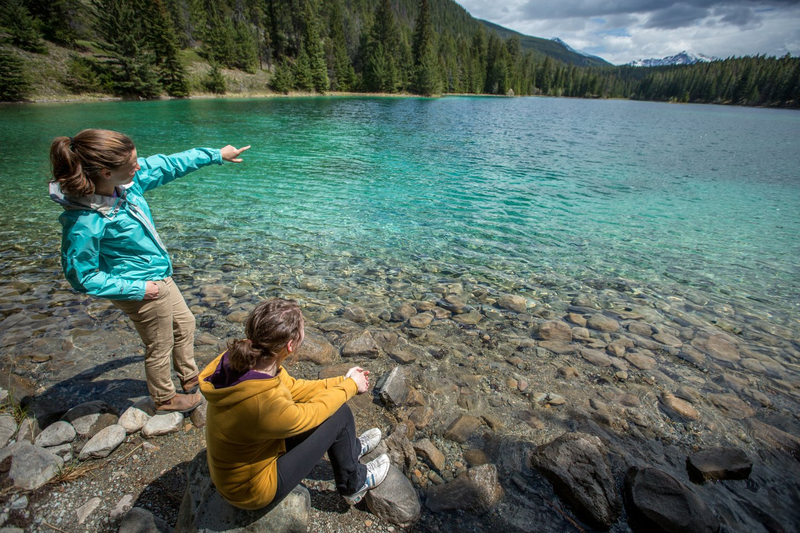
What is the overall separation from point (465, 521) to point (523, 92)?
187 meters

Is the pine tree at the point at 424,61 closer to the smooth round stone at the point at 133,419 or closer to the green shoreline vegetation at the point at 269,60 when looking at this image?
the green shoreline vegetation at the point at 269,60

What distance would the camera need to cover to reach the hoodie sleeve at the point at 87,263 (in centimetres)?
283

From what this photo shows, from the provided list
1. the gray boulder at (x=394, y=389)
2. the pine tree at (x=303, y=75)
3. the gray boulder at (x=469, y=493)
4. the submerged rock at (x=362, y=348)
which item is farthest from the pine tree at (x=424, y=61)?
the gray boulder at (x=469, y=493)

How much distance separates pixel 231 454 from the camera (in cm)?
242

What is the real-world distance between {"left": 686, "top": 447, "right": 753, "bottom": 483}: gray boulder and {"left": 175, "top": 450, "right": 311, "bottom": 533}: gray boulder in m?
3.95

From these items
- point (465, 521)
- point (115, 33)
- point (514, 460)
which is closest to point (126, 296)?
point (465, 521)

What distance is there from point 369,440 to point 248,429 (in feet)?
5.47

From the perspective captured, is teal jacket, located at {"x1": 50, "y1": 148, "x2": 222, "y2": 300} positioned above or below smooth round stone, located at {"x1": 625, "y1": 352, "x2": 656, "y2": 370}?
above

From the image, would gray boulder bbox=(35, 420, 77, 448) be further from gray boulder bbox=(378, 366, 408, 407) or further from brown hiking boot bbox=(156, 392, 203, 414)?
gray boulder bbox=(378, 366, 408, 407)

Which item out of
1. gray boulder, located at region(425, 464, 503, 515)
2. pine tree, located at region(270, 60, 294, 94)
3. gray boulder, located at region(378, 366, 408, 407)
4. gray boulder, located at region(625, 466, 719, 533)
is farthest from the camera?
pine tree, located at region(270, 60, 294, 94)

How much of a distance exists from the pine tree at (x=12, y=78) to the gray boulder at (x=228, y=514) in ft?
223

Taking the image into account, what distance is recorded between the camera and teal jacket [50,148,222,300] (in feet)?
9.30

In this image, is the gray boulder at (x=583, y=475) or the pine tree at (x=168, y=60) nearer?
the gray boulder at (x=583, y=475)

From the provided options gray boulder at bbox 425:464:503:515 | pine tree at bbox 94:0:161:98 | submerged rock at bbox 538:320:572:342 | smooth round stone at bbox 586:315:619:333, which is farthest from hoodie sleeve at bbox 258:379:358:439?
pine tree at bbox 94:0:161:98
